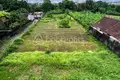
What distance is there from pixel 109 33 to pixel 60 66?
7826mm

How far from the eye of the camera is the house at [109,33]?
15.6 metres

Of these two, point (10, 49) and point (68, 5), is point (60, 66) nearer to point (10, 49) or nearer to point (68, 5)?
point (10, 49)

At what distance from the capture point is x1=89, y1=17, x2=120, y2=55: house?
15.6 meters

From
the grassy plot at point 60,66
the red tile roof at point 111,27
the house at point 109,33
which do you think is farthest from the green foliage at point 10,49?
the red tile roof at point 111,27

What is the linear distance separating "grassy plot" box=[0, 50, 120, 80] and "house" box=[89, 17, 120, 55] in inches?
58.9

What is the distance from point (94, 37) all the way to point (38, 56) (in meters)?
9.11

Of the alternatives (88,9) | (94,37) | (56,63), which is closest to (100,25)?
(94,37)

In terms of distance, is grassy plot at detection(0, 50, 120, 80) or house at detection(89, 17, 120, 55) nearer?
grassy plot at detection(0, 50, 120, 80)

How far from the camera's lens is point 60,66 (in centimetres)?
1216

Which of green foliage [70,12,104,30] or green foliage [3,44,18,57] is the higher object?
green foliage [70,12,104,30]

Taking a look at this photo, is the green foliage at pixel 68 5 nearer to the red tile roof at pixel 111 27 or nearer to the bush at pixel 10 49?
the red tile roof at pixel 111 27

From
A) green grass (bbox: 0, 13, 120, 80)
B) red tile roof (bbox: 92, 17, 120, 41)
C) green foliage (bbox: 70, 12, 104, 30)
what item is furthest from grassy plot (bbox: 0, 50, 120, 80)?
green foliage (bbox: 70, 12, 104, 30)

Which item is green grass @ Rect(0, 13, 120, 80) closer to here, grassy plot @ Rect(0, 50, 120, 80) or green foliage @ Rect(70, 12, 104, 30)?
grassy plot @ Rect(0, 50, 120, 80)

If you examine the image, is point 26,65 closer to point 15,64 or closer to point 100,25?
point 15,64
